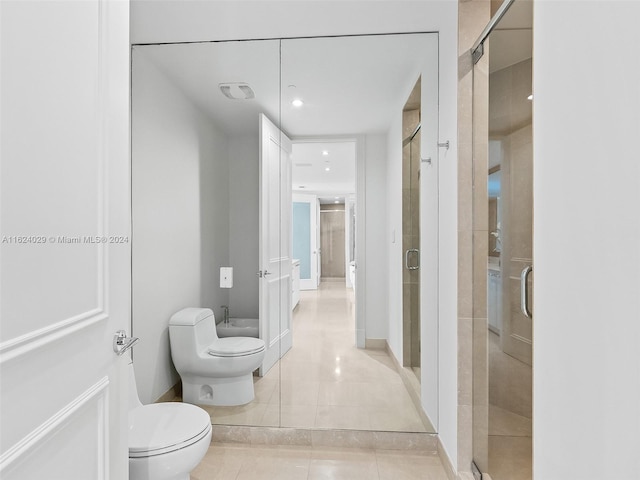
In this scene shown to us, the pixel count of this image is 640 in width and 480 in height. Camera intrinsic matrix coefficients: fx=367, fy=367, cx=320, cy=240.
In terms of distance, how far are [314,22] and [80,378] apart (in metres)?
1.97

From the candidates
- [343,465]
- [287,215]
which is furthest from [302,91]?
[343,465]

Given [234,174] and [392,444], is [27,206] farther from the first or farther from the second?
[392,444]

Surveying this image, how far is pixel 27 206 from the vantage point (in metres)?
0.79

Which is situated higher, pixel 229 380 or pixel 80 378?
pixel 80 378

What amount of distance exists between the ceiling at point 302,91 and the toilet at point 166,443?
1397 millimetres

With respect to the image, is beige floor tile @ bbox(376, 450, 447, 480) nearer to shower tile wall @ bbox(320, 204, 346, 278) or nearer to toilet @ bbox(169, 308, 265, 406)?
toilet @ bbox(169, 308, 265, 406)

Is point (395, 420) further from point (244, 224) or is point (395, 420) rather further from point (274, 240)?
point (244, 224)

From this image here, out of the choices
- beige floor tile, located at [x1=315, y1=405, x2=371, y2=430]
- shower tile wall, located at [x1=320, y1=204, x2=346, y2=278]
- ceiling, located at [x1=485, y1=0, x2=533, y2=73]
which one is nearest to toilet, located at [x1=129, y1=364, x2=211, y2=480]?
beige floor tile, located at [x1=315, y1=405, x2=371, y2=430]

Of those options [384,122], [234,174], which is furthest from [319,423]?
[384,122]

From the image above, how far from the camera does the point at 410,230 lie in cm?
230

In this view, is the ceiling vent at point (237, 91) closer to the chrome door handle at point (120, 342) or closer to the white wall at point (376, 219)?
the white wall at point (376, 219)

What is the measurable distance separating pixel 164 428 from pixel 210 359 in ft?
2.01

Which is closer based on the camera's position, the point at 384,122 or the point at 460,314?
the point at 460,314

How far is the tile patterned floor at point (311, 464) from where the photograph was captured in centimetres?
193
